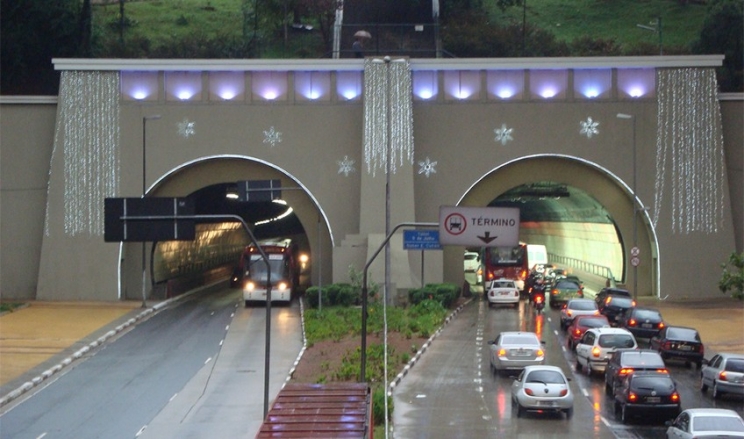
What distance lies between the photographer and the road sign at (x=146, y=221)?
2347cm

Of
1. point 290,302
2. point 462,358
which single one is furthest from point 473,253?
point 462,358

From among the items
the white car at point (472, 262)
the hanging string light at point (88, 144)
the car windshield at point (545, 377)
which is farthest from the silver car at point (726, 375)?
the white car at point (472, 262)

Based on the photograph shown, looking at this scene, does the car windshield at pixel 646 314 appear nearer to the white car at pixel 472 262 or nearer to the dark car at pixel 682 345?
the dark car at pixel 682 345

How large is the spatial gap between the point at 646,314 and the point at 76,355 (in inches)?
760

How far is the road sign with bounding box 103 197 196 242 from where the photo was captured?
23.5 meters

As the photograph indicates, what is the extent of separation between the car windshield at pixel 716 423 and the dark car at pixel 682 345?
1335 cm

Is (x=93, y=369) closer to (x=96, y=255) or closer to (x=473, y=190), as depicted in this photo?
(x=96, y=255)

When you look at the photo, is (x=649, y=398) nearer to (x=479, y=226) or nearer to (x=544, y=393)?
(x=544, y=393)

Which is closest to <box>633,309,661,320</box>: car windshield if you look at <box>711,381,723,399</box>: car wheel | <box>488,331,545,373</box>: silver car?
<box>488,331,545,373</box>: silver car

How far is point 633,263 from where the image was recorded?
164ft

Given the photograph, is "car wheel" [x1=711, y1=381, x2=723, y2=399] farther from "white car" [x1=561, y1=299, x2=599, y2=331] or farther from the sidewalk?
"white car" [x1=561, y1=299, x2=599, y2=331]

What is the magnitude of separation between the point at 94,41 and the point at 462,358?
48.0m

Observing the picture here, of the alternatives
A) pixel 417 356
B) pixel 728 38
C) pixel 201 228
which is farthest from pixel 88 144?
pixel 728 38

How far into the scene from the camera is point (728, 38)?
75.7m
